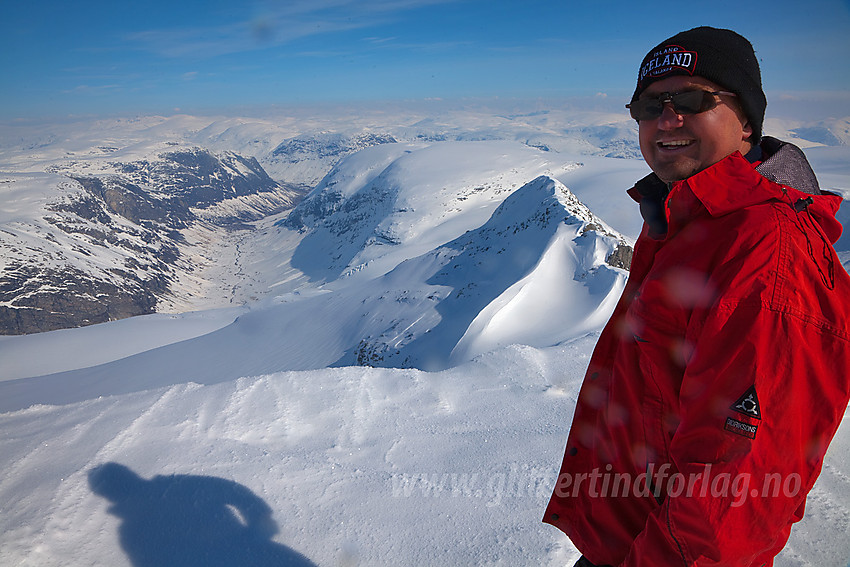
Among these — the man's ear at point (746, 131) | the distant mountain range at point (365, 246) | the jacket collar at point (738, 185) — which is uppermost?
the man's ear at point (746, 131)

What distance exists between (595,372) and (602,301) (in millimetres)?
16458

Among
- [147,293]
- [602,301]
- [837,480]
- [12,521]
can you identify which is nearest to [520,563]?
[837,480]

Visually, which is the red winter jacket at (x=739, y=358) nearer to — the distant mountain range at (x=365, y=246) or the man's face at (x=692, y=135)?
the man's face at (x=692, y=135)

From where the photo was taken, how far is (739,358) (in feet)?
3.98

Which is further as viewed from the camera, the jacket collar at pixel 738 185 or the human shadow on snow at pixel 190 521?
the human shadow on snow at pixel 190 521

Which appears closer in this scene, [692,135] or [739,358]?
[739,358]

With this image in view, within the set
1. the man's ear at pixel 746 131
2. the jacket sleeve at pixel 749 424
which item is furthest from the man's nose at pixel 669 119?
the jacket sleeve at pixel 749 424

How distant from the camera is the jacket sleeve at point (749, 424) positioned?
1.20m

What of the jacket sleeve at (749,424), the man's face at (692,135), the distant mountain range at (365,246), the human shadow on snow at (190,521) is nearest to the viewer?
the jacket sleeve at (749,424)

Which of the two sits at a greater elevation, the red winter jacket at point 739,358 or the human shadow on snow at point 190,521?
the red winter jacket at point 739,358

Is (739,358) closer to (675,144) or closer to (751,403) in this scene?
(751,403)

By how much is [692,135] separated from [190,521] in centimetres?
438

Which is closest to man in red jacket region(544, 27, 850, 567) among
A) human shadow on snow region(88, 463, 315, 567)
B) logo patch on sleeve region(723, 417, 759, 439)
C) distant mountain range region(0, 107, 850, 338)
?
logo patch on sleeve region(723, 417, 759, 439)

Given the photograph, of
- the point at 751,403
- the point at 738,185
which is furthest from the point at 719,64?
the point at 751,403
